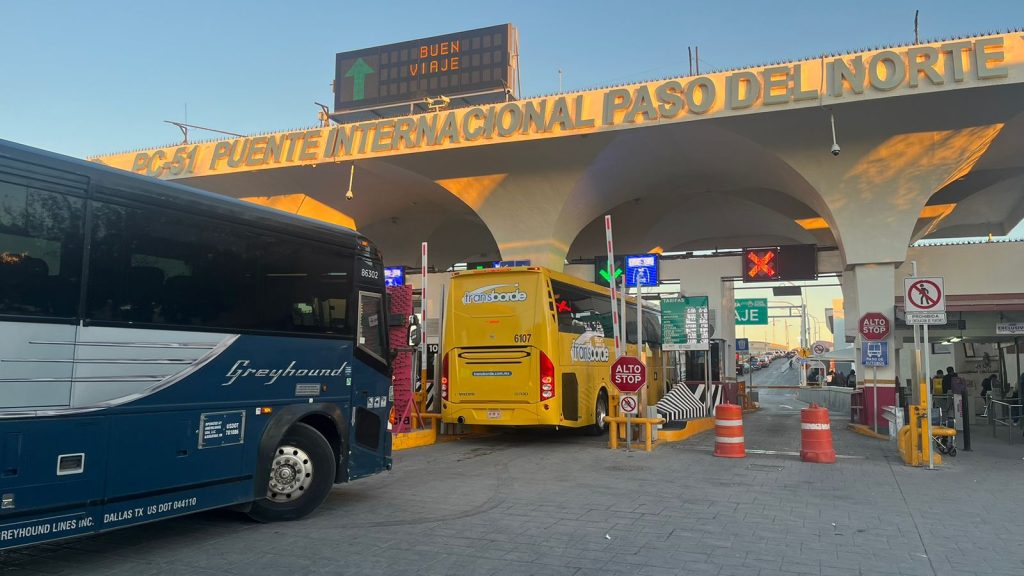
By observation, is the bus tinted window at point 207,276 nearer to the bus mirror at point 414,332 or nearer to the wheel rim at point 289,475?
the wheel rim at point 289,475

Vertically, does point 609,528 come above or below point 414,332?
below

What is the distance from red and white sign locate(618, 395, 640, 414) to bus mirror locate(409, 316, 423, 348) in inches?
190

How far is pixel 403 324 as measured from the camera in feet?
27.4

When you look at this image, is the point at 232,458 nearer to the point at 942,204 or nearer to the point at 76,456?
the point at 76,456

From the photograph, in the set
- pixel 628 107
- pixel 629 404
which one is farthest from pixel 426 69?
pixel 629 404

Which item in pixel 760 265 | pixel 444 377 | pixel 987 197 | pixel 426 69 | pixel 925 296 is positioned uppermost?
pixel 426 69

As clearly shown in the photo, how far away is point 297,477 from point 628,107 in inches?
503

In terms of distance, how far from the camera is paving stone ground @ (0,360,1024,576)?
545 cm

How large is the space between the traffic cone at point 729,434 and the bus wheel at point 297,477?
7.04m

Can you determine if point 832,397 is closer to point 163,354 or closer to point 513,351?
point 513,351

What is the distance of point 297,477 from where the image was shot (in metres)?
7.05

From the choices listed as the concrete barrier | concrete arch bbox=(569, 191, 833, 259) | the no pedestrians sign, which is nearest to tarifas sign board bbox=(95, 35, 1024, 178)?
the no pedestrians sign

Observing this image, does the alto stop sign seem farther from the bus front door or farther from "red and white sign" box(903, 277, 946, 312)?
the bus front door

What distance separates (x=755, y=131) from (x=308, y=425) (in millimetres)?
13501
